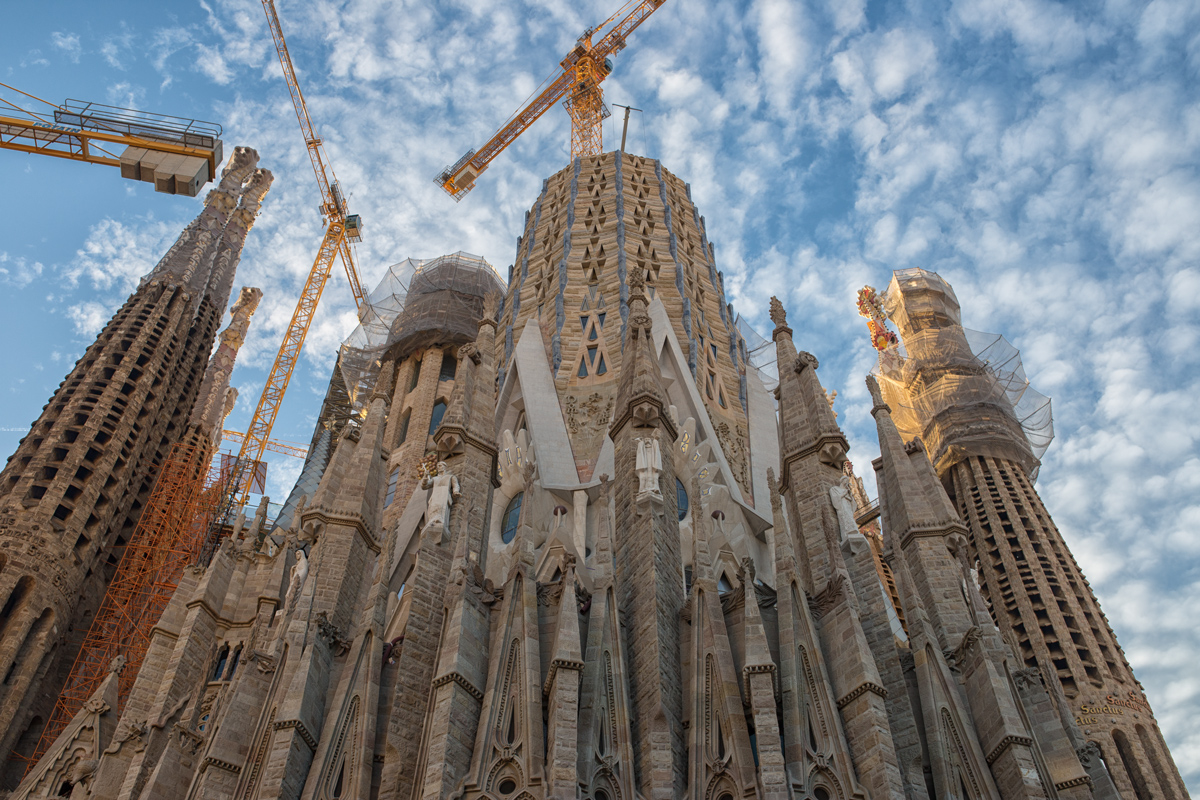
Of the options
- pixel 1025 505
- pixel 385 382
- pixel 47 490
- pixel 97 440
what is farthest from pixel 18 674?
pixel 1025 505

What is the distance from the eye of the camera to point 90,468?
33219 mm

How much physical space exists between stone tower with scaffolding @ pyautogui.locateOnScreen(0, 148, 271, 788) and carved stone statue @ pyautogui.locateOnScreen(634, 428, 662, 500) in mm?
19811

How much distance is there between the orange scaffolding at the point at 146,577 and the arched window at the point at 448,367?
33.0 feet

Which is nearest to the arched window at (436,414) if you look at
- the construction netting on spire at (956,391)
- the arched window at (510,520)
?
the arched window at (510,520)

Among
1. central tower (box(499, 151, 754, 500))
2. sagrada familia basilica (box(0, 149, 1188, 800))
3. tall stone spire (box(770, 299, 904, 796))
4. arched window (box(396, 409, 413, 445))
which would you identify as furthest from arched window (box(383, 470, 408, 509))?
tall stone spire (box(770, 299, 904, 796))

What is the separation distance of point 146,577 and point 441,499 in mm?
20968

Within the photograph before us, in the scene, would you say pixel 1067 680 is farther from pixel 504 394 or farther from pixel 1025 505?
pixel 504 394

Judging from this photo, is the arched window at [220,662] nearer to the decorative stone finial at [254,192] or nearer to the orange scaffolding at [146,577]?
the orange scaffolding at [146,577]

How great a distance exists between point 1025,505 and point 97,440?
3349 centimetres

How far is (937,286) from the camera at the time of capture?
51.1 m

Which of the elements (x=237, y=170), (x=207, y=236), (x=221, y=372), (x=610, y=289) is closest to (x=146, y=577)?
(x=610, y=289)

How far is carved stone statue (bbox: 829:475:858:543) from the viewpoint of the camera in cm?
1648

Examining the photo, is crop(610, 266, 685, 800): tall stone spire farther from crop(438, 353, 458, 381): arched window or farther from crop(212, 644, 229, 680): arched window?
crop(438, 353, 458, 381): arched window

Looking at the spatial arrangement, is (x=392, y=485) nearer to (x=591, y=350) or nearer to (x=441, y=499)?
(x=591, y=350)
